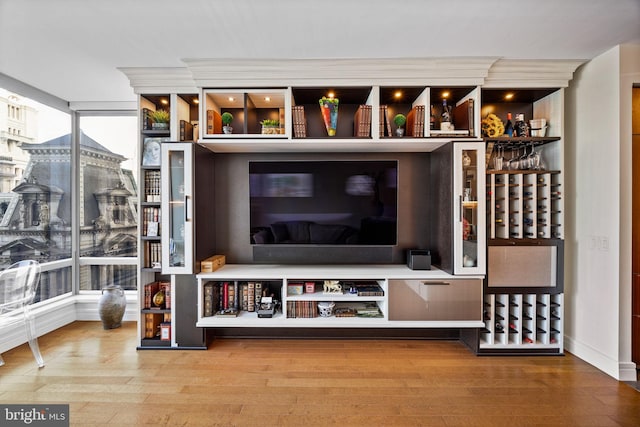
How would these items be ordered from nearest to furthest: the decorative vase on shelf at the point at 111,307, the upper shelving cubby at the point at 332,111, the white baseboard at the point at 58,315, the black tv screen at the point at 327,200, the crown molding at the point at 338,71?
1. the crown molding at the point at 338,71
2. the upper shelving cubby at the point at 332,111
3. the white baseboard at the point at 58,315
4. the black tv screen at the point at 327,200
5. the decorative vase on shelf at the point at 111,307

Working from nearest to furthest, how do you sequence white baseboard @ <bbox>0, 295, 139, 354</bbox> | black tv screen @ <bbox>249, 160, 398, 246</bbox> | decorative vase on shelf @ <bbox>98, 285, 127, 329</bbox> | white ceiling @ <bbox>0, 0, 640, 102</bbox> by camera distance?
white ceiling @ <bbox>0, 0, 640, 102</bbox>
white baseboard @ <bbox>0, 295, 139, 354</bbox>
black tv screen @ <bbox>249, 160, 398, 246</bbox>
decorative vase on shelf @ <bbox>98, 285, 127, 329</bbox>

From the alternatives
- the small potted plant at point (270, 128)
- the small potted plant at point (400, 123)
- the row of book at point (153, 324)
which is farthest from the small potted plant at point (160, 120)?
the small potted plant at point (400, 123)

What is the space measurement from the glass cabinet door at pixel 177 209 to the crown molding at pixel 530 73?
2.65m

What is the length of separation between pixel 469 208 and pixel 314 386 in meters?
1.86

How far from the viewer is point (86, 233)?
11.3 ft

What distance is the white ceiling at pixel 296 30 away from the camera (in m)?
1.79

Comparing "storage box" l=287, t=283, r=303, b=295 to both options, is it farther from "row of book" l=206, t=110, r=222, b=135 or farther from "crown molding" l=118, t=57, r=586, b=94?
"crown molding" l=118, t=57, r=586, b=94

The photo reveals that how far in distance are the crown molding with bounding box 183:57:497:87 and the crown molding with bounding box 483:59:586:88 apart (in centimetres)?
13

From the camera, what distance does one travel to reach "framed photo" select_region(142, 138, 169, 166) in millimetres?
2697

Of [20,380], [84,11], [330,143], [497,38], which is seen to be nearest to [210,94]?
[84,11]

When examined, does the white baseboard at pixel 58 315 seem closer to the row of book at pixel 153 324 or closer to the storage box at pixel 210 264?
the row of book at pixel 153 324

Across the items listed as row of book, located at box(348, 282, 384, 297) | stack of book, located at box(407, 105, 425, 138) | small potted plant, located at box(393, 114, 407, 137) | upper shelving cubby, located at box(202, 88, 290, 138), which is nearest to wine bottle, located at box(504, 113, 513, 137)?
stack of book, located at box(407, 105, 425, 138)

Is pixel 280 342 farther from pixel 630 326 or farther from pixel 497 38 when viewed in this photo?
pixel 497 38

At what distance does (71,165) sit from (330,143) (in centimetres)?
302
